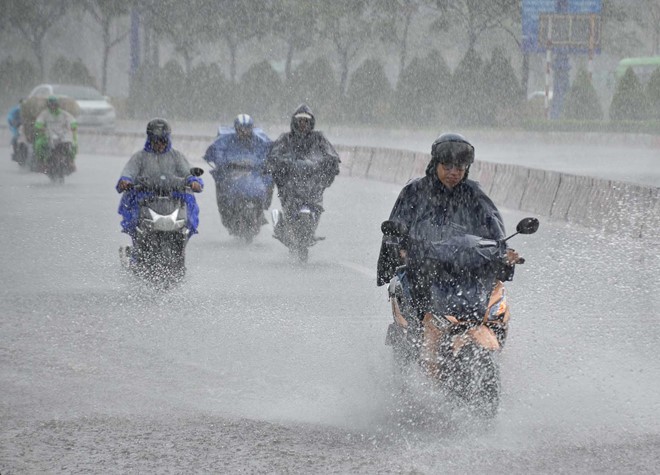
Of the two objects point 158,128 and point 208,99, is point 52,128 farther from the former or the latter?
point 208,99

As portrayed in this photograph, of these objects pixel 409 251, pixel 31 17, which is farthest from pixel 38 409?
pixel 31 17

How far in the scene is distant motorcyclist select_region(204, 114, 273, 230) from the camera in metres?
15.9

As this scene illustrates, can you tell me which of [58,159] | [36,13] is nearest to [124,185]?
[58,159]

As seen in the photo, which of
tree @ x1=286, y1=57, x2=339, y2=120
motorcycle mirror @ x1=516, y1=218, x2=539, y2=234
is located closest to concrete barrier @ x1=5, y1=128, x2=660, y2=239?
motorcycle mirror @ x1=516, y1=218, x2=539, y2=234

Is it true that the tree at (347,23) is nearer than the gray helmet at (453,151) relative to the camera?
No

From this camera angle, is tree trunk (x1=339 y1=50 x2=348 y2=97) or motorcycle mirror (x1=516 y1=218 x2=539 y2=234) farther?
tree trunk (x1=339 y1=50 x2=348 y2=97)

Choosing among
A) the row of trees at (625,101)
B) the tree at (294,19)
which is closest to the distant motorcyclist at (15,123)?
the row of trees at (625,101)

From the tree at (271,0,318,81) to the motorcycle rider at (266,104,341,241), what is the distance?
44.9 meters

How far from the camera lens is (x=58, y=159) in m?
24.4

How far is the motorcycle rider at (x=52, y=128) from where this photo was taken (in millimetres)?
24375

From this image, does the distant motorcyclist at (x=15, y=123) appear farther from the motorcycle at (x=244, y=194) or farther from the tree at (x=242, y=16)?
the tree at (x=242, y=16)

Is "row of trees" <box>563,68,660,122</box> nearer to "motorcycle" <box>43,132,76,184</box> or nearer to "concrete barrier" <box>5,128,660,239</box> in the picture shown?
"concrete barrier" <box>5,128,660,239</box>

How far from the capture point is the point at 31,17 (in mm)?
65750

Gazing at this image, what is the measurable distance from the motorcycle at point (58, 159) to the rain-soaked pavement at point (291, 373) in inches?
399
